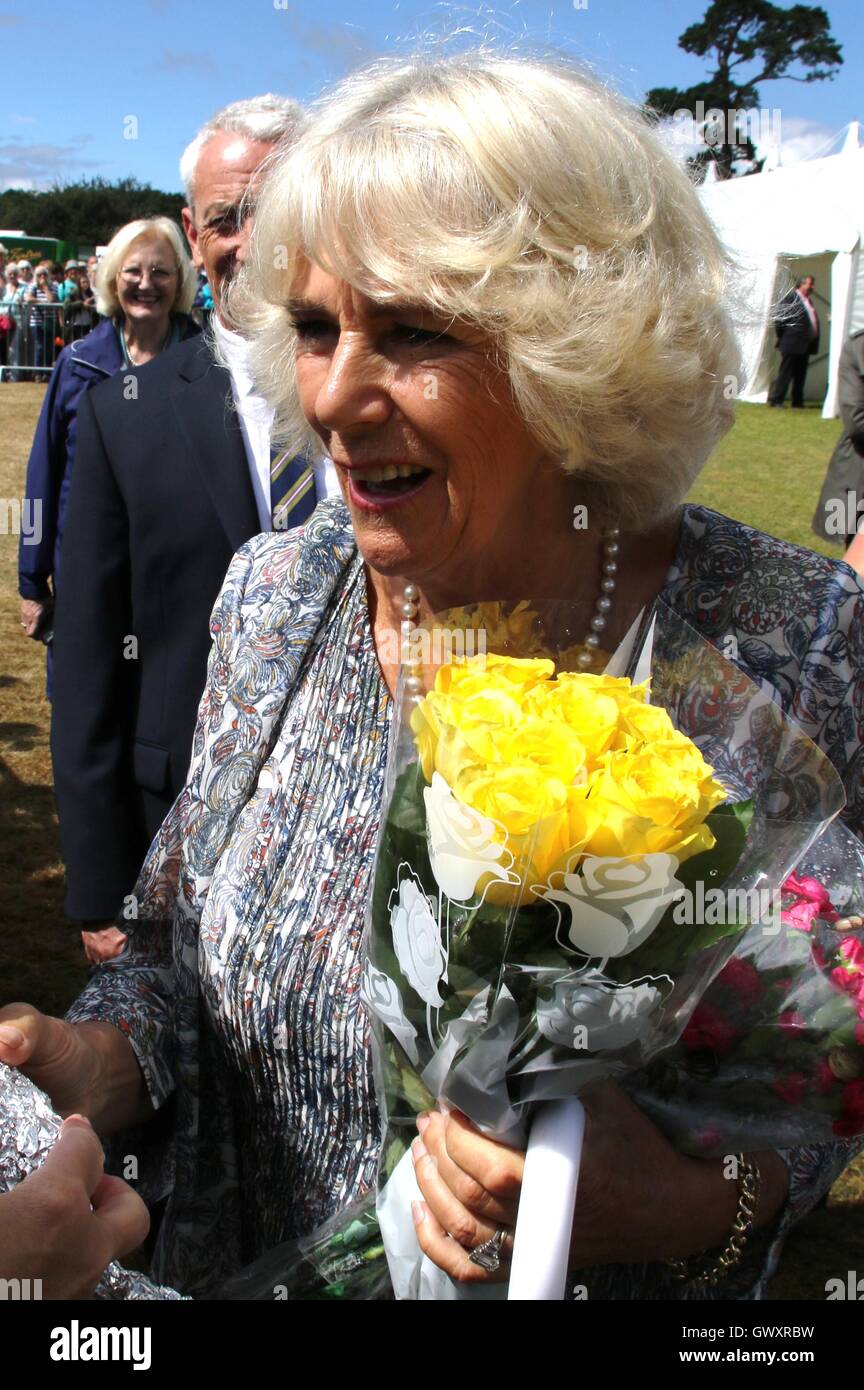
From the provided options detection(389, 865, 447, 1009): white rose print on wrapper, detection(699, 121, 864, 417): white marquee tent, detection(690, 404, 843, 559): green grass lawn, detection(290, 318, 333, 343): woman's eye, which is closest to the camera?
detection(389, 865, 447, 1009): white rose print on wrapper

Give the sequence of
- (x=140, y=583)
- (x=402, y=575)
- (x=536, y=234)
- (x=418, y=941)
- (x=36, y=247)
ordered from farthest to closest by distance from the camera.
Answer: (x=36, y=247), (x=140, y=583), (x=402, y=575), (x=536, y=234), (x=418, y=941)

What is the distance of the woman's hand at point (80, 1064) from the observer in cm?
149

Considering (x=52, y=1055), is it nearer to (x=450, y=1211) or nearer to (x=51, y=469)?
(x=450, y=1211)

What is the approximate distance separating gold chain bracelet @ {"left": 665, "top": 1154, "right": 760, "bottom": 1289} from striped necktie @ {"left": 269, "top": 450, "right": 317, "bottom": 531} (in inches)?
74.9

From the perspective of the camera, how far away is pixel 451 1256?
1291mm

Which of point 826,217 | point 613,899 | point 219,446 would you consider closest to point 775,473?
point 826,217

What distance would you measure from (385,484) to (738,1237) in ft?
3.51

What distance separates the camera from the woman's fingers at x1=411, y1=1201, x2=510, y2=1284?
1.28 m

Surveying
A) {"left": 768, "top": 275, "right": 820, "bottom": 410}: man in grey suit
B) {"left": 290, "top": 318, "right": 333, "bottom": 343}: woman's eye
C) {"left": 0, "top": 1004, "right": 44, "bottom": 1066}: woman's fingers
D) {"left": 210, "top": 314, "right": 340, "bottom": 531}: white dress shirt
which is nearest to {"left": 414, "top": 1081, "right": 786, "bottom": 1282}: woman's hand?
Result: {"left": 0, "top": 1004, "right": 44, "bottom": 1066}: woman's fingers

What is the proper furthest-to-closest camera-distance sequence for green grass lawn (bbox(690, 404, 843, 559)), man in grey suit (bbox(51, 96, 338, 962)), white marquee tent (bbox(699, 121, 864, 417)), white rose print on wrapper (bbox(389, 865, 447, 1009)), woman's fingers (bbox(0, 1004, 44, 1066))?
white marquee tent (bbox(699, 121, 864, 417)) < green grass lawn (bbox(690, 404, 843, 559)) < man in grey suit (bbox(51, 96, 338, 962)) < woman's fingers (bbox(0, 1004, 44, 1066)) < white rose print on wrapper (bbox(389, 865, 447, 1009))

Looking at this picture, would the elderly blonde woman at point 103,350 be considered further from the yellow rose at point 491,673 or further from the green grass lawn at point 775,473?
the green grass lawn at point 775,473

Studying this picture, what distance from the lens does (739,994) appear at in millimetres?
1220

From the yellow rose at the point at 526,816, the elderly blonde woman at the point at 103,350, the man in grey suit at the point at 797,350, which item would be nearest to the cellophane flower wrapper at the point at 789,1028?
the yellow rose at the point at 526,816

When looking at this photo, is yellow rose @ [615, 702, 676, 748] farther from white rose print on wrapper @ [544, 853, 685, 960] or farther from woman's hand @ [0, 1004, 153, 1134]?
woman's hand @ [0, 1004, 153, 1134]
